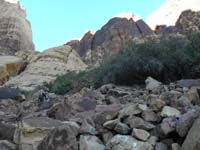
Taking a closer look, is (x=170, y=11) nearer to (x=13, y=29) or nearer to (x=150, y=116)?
(x=13, y=29)

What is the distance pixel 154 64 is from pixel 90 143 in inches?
160

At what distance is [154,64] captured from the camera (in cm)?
857

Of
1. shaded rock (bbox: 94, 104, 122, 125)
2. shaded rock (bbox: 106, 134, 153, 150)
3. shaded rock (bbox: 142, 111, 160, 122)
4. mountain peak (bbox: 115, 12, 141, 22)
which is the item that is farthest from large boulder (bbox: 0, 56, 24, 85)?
shaded rock (bbox: 106, 134, 153, 150)

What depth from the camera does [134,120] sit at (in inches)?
191

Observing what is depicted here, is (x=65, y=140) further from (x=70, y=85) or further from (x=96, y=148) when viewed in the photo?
(x=70, y=85)

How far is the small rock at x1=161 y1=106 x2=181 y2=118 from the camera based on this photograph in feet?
16.1

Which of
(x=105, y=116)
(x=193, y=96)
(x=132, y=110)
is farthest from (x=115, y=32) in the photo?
(x=132, y=110)

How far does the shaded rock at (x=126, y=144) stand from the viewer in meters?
4.53

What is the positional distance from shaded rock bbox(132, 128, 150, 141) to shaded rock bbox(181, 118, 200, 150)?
48cm

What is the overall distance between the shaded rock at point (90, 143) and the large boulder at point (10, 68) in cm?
1773

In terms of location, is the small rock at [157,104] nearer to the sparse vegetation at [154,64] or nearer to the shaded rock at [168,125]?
the shaded rock at [168,125]

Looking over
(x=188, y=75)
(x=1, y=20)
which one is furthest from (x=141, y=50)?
(x=1, y=20)

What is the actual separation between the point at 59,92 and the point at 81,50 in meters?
22.2

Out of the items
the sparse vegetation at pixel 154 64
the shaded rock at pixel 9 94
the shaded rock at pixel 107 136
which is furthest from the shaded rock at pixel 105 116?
A: the shaded rock at pixel 9 94
